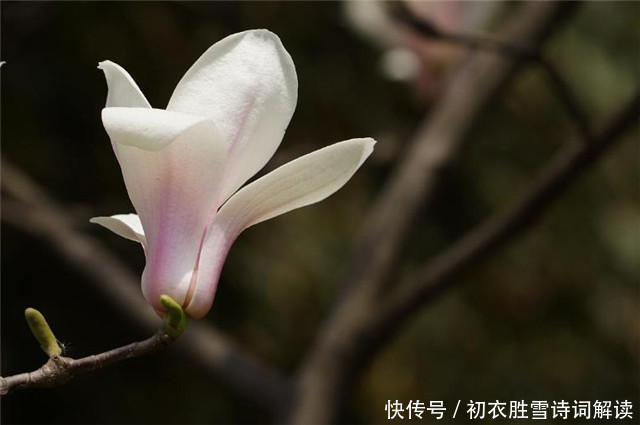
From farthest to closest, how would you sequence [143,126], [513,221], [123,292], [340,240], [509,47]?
[340,240] < [123,292] < [513,221] < [509,47] < [143,126]

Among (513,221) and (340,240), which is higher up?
(340,240)

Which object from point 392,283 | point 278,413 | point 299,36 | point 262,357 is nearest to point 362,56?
point 299,36

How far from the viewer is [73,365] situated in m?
0.43

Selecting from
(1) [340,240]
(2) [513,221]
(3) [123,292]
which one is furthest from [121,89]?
(1) [340,240]

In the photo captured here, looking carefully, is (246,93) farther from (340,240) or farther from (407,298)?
(340,240)

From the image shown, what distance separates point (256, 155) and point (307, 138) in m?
1.25

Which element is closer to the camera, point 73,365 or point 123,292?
point 73,365

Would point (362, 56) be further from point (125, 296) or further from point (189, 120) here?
point (189, 120)

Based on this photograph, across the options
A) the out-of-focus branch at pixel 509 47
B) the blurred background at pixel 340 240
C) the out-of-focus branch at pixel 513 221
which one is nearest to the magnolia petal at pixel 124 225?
the out-of-focus branch at pixel 509 47

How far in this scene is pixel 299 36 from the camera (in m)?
1.68

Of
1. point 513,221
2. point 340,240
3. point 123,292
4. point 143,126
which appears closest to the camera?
point 143,126

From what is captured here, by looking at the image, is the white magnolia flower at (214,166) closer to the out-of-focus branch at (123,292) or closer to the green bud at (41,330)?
the green bud at (41,330)

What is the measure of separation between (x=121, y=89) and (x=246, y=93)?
5cm

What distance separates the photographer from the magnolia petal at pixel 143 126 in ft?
1.28
